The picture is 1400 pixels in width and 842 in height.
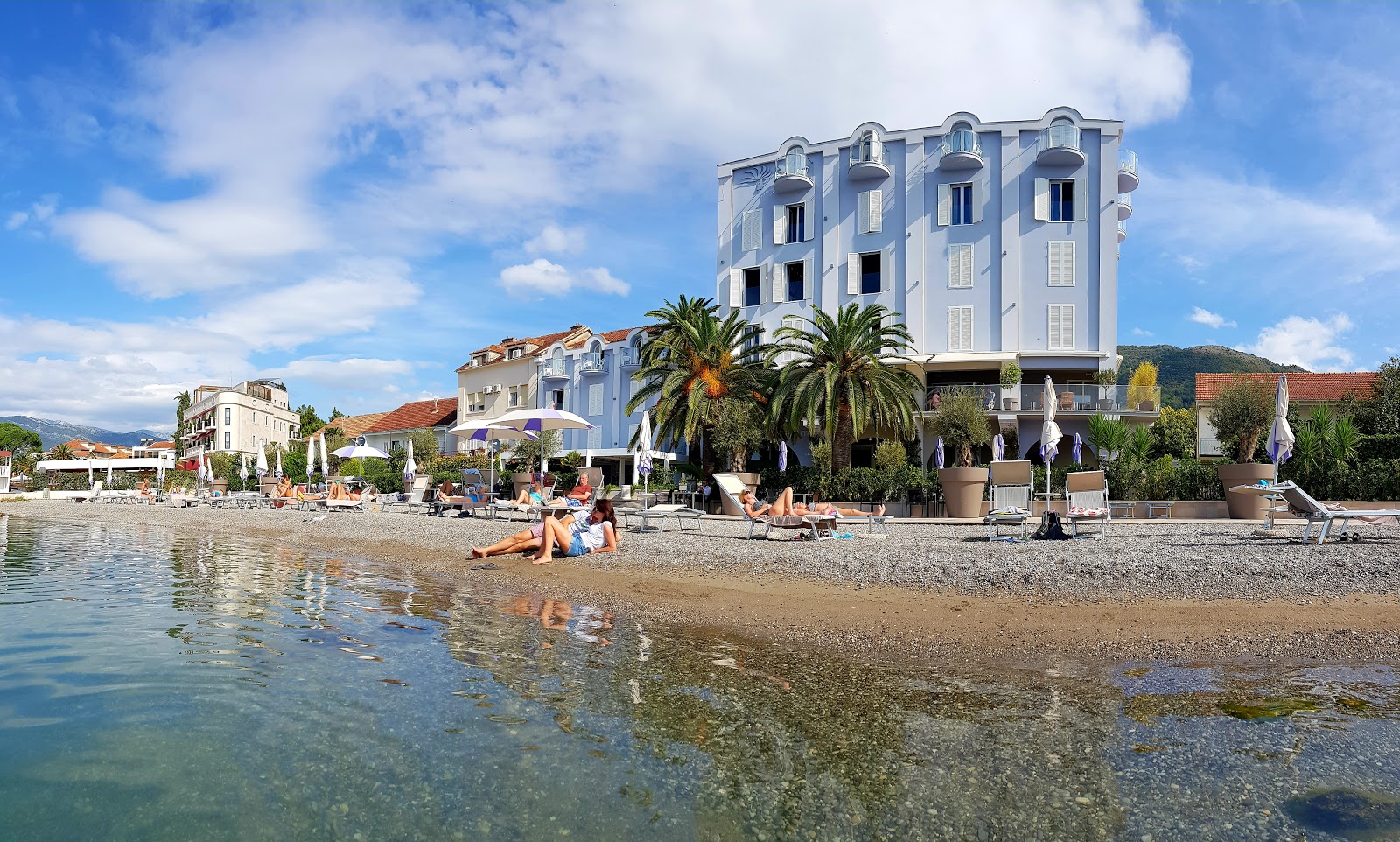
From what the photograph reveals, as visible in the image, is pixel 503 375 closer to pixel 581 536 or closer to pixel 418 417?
pixel 418 417

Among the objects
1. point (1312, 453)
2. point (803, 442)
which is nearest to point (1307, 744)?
point (1312, 453)

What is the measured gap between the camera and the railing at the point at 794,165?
32938mm

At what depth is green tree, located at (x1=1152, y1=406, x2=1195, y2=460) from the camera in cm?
3016

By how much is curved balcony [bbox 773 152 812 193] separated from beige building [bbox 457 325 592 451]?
1522 centimetres

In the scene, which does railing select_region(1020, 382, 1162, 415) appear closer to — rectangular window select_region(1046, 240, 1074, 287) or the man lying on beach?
rectangular window select_region(1046, 240, 1074, 287)

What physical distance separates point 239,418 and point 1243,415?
69.6 meters

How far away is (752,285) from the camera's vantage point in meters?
34.4

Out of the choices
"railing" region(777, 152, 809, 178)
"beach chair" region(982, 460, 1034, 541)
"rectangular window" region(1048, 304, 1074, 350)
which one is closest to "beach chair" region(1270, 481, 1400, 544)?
"beach chair" region(982, 460, 1034, 541)

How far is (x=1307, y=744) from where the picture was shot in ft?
13.7

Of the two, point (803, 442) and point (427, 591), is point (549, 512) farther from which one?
point (803, 442)

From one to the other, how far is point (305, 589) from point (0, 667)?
3508mm

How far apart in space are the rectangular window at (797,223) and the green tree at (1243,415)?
16.9m

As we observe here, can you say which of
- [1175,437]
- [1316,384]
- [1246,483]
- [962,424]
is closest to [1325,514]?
[1246,483]

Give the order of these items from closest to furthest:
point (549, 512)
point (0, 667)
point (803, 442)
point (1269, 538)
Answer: point (0, 667)
point (1269, 538)
point (549, 512)
point (803, 442)
